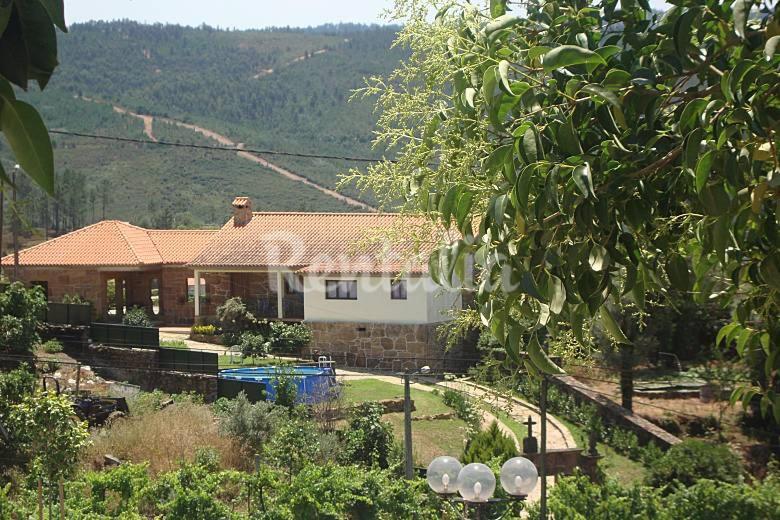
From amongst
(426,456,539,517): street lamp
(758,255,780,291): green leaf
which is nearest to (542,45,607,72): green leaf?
(758,255,780,291): green leaf

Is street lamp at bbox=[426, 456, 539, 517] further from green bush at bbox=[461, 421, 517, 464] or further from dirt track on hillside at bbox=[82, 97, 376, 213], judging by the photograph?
dirt track on hillside at bbox=[82, 97, 376, 213]

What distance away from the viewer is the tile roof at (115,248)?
83.9ft

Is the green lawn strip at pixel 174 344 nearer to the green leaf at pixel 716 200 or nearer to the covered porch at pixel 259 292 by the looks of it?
the covered porch at pixel 259 292

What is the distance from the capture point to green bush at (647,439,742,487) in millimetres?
11906

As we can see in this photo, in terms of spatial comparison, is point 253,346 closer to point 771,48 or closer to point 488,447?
point 488,447

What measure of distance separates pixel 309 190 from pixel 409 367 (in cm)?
2963

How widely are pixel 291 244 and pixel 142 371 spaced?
6.45m

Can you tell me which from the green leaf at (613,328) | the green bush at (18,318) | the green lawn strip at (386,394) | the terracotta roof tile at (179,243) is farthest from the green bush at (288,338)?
the green leaf at (613,328)

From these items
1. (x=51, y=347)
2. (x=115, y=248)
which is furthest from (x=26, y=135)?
(x=115, y=248)

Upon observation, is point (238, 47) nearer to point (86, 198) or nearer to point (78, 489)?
point (86, 198)

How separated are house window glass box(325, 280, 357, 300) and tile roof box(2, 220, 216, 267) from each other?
664 cm

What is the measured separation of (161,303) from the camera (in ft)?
90.4

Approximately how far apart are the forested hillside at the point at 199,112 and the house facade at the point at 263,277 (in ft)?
25.7

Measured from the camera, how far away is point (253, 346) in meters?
20.8
